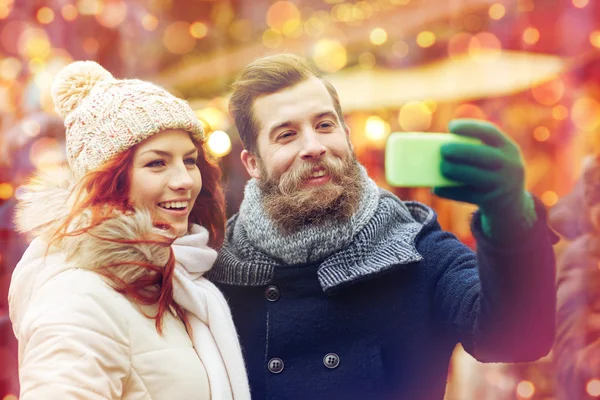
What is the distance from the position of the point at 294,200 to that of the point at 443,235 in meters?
0.35

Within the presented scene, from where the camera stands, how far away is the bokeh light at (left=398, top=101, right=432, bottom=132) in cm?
302

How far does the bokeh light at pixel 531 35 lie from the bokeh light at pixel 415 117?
1.70 ft

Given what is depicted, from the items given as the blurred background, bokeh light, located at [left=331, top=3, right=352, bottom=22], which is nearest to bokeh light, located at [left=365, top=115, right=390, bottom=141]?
the blurred background

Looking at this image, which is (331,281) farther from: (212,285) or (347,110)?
(347,110)

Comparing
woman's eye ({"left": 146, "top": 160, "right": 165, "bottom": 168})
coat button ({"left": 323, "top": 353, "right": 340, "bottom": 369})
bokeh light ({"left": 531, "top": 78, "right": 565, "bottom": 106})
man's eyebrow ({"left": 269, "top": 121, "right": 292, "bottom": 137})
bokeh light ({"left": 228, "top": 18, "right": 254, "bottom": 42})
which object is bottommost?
coat button ({"left": 323, "top": 353, "right": 340, "bottom": 369})

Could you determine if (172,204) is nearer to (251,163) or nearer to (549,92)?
(251,163)

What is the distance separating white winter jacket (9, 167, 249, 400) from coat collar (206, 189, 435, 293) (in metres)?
0.23

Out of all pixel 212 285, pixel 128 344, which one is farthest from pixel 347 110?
pixel 128 344

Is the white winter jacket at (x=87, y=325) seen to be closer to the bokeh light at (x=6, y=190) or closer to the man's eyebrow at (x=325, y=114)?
the man's eyebrow at (x=325, y=114)

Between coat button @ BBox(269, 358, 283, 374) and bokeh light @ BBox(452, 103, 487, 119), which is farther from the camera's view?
bokeh light @ BBox(452, 103, 487, 119)

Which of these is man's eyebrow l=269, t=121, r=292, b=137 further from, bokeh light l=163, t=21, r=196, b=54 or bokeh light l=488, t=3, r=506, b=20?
bokeh light l=163, t=21, r=196, b=54

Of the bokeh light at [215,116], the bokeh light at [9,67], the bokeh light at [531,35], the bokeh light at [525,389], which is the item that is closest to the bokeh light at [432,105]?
the bokeh light at [531,35]

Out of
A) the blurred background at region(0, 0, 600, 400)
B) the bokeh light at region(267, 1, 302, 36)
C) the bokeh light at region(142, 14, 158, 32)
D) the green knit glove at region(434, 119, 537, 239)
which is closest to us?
the green knit glove at region(434, 119, 537, 239)

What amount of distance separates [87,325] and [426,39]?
2442mm
